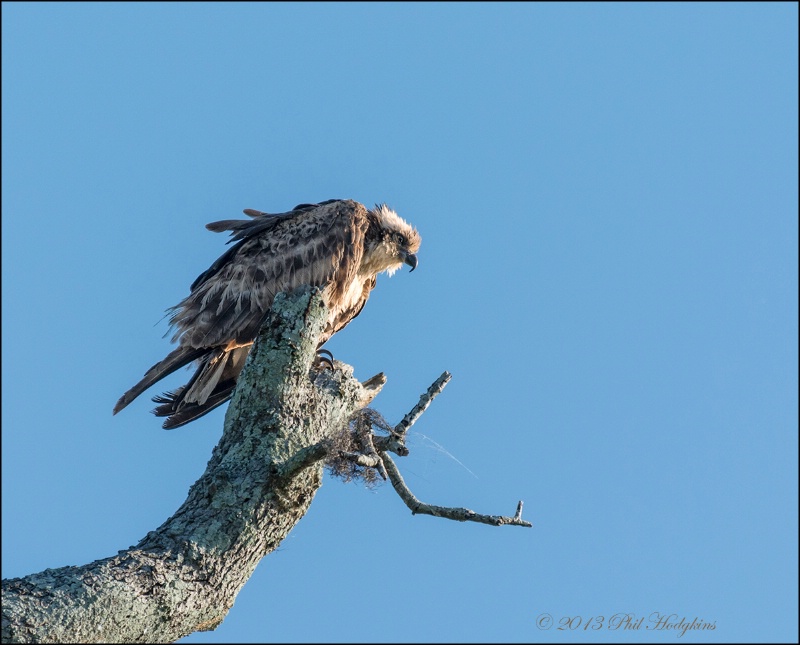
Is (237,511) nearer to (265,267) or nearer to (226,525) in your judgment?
(226,525)

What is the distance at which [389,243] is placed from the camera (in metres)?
8.02

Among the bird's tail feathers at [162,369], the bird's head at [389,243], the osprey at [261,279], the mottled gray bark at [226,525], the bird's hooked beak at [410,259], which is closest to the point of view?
the mottled gray bark at [226,525]

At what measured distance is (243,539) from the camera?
4.14 m

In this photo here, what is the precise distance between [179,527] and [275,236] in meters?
3.85

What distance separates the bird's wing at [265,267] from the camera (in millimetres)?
6777

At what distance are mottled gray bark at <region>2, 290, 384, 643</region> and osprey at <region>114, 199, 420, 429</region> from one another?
1297 millimetres

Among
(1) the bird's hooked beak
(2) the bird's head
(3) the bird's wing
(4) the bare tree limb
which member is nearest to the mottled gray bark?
(4) the bare tree limb

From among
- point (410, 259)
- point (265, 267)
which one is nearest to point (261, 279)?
point (265, 267)

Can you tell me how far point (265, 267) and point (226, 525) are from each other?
3.49 meters

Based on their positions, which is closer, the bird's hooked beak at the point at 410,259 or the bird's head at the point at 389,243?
the bird's head at the point at 389,243

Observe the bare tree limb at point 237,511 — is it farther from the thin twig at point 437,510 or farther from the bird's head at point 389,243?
the bird's head at point 389,243

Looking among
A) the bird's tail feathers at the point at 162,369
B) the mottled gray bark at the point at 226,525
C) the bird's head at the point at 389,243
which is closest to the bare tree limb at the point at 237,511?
the mottled gray bark at the point at 226,525

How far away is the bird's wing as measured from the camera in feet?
22.2

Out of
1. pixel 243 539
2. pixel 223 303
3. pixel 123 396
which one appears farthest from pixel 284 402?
pixel 223 303
